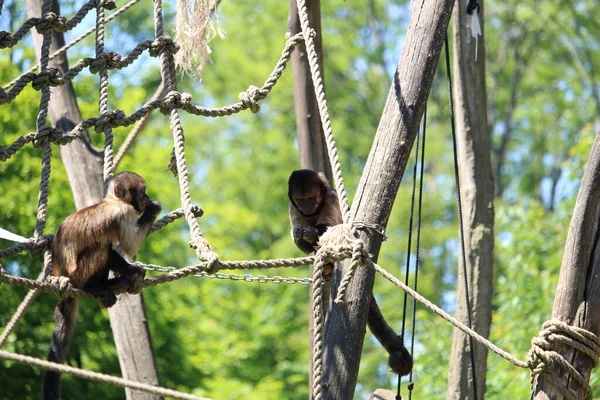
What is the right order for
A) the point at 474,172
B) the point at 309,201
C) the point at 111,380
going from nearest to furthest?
the point at 111,380 < the point at 309,201 < the point at 474,172

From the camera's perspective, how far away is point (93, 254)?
5.35 meters

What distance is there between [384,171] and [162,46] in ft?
6.14

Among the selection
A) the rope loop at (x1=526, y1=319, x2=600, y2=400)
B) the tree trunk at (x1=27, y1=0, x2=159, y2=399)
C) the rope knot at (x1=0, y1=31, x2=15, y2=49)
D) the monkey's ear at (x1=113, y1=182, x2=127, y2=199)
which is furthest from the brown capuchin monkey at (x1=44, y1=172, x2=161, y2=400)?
the rope loop at (x1=526, y1=319, x2=600, y2=400)

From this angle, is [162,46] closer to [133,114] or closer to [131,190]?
[133,114]

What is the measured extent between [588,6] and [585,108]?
312 cm

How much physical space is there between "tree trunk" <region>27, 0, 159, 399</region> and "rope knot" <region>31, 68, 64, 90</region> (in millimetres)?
1663

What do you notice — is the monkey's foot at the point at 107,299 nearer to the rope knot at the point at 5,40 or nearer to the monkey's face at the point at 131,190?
the monkey's face at the point at 131,190

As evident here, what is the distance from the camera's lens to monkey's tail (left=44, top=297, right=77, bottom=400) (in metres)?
5.12

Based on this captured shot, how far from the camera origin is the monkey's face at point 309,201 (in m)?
6.77

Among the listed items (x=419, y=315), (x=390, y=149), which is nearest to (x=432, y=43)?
(x=390, y=149)

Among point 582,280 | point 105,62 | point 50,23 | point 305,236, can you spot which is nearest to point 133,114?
point 105,62

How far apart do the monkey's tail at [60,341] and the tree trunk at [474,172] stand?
343 cm

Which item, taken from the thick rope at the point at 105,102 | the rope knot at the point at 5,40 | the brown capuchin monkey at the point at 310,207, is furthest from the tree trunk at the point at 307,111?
the rope knot at the point at 5,40

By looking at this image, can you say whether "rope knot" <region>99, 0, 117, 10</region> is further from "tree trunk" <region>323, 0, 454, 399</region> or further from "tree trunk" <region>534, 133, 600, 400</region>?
"tree trunk" <region>534, 133, 600, 400</region>
